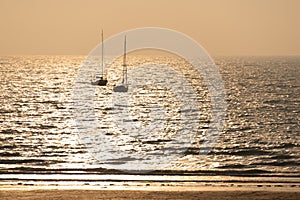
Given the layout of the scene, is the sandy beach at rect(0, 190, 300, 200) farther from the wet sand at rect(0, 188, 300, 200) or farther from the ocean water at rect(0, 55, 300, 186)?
the ocean water at rect(0, 55, 300, 186)

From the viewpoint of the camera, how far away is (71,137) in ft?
209

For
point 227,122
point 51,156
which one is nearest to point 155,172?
point 51,156

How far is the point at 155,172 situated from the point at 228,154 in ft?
38.6

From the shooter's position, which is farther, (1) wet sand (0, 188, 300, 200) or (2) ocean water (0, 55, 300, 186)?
(2) ocean water (0, 55, 300, 186)

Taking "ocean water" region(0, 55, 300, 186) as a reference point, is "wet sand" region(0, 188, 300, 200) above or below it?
above

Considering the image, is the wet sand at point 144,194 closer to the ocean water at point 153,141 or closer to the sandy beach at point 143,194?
the sandy beach at point 143,194

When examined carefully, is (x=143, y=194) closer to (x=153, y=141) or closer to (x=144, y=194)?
(x=144, y=194)

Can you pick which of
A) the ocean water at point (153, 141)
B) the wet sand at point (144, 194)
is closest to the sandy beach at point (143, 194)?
the wet sand at point (144, 194)

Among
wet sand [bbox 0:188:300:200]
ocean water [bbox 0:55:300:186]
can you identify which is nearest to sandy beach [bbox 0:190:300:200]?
wet sand [bbox 0:188:300:200]

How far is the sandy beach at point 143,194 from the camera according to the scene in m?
28.7

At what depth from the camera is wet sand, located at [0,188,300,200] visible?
94.0 feet

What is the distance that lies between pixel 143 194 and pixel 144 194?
0.05m

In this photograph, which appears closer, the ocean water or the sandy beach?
the sandy beach

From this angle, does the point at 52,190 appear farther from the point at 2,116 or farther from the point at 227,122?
the point at 2,116
